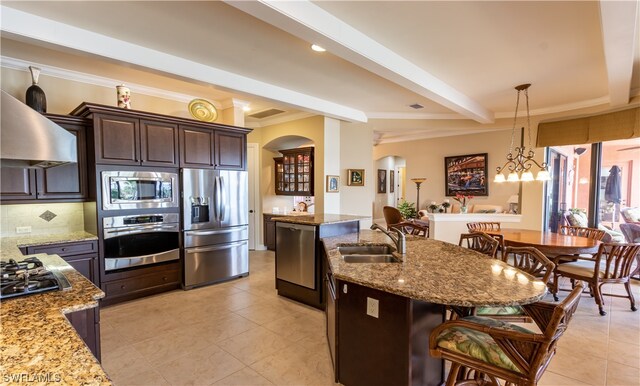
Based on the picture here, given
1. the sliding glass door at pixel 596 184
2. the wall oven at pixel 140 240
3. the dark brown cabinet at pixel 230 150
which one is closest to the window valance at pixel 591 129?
the sliding glass door at pixel 596 184

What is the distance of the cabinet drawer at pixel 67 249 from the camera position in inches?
116

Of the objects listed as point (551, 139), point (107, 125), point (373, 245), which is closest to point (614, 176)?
point (551, 139)

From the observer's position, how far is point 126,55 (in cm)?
284

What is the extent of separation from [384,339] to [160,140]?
3478 millimetres

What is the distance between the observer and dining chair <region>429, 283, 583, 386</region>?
1.30m

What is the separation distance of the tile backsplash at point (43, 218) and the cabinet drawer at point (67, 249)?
2.08ft

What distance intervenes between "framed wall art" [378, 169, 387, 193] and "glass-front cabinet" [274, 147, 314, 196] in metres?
5.09

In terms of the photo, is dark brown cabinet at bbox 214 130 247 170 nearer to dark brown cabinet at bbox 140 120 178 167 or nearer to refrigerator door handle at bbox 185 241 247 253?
dark brown cabinet at bbox 140 120 178 167

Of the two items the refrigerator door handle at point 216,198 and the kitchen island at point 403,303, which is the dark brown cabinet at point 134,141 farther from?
the kitchen island at point 403,303

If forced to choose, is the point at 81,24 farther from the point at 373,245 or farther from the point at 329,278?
the point at 373,245

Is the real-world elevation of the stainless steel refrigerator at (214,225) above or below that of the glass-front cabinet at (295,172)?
below

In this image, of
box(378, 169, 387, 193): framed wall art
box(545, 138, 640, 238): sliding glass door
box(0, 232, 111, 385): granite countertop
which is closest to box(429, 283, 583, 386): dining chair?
box(0, 232, 111, 385): granite countertop

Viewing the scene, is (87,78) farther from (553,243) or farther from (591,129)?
(591,129)

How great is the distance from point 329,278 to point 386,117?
406cm
